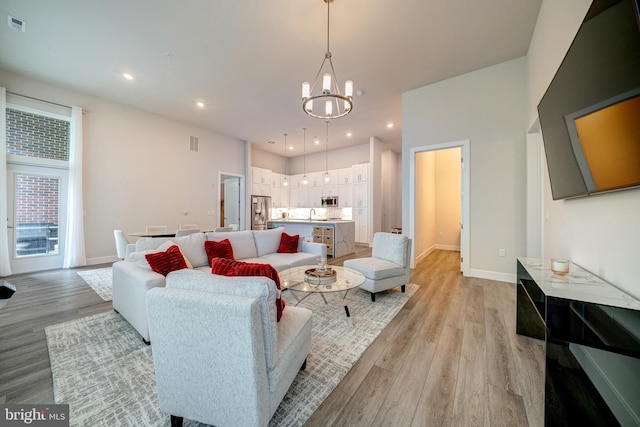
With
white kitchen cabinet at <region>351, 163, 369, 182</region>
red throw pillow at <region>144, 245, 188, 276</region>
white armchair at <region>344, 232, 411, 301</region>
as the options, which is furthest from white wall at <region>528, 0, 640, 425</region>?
white kitchen cabinet at <region>351, 163, 369, 182</region>

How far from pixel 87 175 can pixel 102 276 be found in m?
2.40

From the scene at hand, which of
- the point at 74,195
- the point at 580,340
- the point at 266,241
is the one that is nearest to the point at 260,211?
the point at 266,241

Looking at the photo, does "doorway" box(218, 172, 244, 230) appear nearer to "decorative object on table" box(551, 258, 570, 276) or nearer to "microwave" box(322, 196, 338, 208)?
"microwave" box(322, 196, 338, 208)

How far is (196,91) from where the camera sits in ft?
15.8

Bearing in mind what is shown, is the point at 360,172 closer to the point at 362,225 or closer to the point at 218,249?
the point at 362,225

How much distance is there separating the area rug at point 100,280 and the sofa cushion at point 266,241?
2109mm

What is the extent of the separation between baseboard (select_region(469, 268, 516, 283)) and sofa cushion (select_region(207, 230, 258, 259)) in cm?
390

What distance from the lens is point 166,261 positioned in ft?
7.66

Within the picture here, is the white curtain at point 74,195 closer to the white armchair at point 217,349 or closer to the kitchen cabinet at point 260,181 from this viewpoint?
the kitchen cabinet at point 260,181

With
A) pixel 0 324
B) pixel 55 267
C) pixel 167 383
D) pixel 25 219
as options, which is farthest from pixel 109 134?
pixel 167 383

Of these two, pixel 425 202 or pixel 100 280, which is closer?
pixel 100 280

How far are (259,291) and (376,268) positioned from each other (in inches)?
89.5

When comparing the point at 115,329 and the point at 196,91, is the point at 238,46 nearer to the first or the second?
the point at 196,91

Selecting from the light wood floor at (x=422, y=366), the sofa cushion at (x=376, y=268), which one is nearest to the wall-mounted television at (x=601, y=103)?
the light wood floor at (x=422, y=366)
